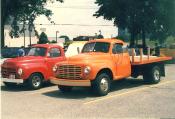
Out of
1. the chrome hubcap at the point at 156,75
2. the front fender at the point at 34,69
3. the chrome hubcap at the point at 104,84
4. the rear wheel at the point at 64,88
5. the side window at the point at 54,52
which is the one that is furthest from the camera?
the chrome hubcap at the point at 156,75

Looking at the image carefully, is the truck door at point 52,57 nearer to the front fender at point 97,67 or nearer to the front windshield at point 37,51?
the front windshield at point 37,51

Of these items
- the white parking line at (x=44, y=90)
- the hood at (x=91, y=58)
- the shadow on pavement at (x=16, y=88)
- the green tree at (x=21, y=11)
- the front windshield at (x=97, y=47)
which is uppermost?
the green tree at (x=21, y=11)

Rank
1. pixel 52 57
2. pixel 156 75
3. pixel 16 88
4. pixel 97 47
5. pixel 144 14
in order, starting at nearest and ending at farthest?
pixel 97 47 < pixel 16 88 < pixel 52 57 < pixel 156 75 < pixel 144 14

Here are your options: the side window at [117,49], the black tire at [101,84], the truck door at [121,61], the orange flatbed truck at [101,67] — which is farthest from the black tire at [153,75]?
the black tire at [101,84]

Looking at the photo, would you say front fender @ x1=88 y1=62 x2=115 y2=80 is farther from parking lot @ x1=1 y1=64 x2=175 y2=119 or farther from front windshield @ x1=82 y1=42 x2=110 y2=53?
front windshield @ x1=82 y1=42 x2=110 y2=53

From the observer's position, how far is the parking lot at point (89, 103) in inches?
381

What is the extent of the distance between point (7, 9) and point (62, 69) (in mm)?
34138

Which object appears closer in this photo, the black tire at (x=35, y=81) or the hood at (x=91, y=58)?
the hood at (x=91, y=58)

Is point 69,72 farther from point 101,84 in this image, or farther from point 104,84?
point 104,84

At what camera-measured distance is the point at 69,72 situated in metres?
12.5

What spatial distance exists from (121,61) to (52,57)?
3.12m

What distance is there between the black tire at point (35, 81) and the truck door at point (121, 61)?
322 centimetres

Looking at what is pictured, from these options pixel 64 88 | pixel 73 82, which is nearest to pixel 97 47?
pixel 64 88

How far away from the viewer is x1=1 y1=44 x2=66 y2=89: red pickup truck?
13.8 metres
